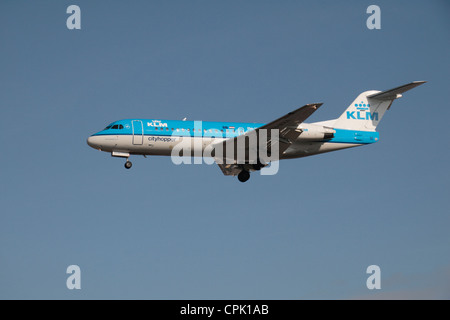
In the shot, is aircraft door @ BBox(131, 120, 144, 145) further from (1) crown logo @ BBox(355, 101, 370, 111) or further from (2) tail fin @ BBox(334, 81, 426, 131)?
(1) crown logo @ BBox(355, 101, 370, 111)

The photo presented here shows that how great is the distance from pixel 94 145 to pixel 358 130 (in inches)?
602

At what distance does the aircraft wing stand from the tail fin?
517 cm

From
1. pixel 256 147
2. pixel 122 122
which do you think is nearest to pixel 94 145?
pixel 122 122

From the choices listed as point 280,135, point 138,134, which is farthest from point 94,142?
point 280,135

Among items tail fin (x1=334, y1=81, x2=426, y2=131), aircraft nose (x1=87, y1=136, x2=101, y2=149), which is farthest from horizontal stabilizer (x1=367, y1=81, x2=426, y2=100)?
aircraft nose (x1=87, y1=136, x2=101, y2=149)

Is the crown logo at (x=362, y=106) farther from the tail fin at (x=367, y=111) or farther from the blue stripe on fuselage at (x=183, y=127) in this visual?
the blue stripe on fuselage at (x=183, y=127)

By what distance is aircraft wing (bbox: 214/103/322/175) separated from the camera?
35184mm

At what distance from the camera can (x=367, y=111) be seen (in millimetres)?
42531

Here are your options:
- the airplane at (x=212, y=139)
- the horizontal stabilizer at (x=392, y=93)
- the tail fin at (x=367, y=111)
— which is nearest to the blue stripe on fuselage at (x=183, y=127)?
the airplane at (x=212, y=139)

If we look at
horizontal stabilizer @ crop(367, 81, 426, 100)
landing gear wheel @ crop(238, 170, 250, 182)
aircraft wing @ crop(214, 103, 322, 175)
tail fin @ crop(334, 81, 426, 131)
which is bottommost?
landing gear wheel @ crop(238, 170, 250, 182)

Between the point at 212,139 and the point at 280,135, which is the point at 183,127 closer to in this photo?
the point at 212,139

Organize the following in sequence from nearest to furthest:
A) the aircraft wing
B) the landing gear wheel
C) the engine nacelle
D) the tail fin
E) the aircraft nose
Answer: the aircraft wing < the engine nacelle < the aircraft nose < the landing gear wheel < the tail fin
